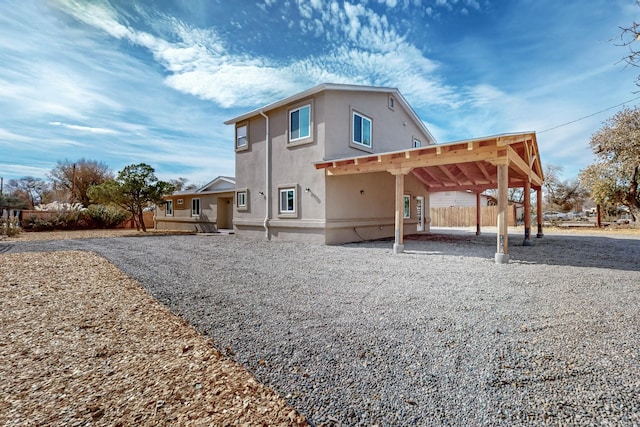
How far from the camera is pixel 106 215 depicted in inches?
828

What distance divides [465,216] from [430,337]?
25.3 metres

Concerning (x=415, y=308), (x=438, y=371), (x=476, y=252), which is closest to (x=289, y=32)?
(x=476, y=252)

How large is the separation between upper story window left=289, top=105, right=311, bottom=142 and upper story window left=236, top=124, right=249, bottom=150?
2961 millimetres

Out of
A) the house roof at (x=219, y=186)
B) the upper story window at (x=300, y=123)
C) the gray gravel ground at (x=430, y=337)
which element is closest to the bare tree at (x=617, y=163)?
the gray gravel ground at (x=430, y=337)

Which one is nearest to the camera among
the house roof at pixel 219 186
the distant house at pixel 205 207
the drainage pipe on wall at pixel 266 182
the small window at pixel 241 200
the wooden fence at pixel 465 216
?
the drainage pipe on wall at pixel 266 182

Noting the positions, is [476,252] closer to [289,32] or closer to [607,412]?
[607,412]

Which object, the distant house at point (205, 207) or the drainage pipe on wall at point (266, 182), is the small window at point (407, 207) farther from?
the distant house at point (205, 207)

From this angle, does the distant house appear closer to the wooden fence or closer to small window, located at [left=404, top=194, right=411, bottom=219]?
small window, located at [left=404, top=194, right=411, bottom=219]

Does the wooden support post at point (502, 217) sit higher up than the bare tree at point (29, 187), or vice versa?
the bare tree at point (29, 187)

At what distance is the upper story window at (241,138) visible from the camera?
44.5ft

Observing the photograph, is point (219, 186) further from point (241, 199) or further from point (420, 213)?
point (420, 213)

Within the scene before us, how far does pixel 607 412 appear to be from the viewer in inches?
69.9

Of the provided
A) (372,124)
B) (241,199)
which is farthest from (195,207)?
(372,124)

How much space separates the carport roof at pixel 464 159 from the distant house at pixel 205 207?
913 cm
